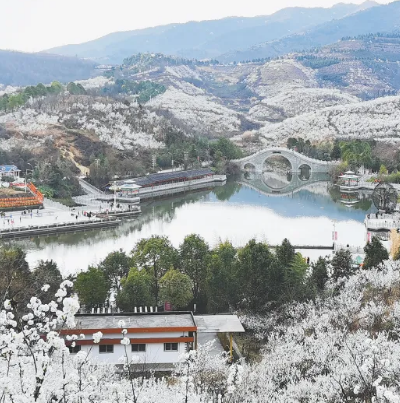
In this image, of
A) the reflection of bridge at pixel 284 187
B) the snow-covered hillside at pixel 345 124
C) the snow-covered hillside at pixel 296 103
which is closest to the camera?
the reflection of bridge at pixel 284 187

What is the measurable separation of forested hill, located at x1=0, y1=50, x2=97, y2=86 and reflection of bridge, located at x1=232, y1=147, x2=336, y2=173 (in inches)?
3381

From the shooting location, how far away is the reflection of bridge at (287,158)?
47806 millimetres

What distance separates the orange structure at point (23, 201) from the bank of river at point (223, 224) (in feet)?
14.7

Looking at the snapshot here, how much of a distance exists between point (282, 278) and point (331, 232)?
1213cm

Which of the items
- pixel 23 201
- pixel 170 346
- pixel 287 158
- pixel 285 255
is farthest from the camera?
pixel 287 158

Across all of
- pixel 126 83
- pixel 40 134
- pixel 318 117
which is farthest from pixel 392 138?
pixel 126 83

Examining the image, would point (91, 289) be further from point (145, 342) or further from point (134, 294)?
point (145, 342)

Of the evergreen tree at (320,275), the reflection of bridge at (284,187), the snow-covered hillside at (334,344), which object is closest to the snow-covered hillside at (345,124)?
the reflection of bridge at (284,187)

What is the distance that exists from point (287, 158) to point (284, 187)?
7.90m

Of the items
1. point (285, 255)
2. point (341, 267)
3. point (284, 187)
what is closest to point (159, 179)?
point (284, 187)

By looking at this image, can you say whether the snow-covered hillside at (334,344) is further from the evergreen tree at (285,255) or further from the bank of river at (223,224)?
the bank of river at (223,224)

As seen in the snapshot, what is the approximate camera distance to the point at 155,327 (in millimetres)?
11023

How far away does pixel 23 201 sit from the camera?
29.4 m

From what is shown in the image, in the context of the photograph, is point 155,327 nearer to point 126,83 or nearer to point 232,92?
point 126,83
